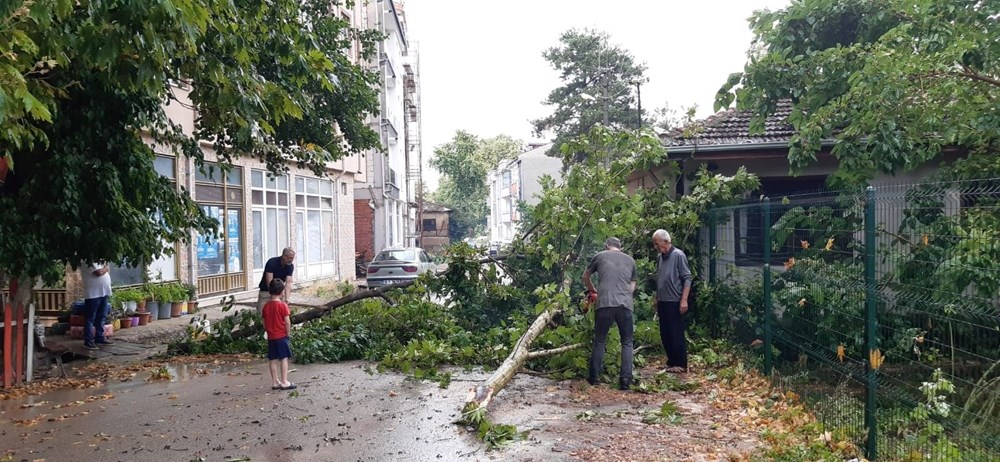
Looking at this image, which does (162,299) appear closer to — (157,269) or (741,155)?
(157,269)

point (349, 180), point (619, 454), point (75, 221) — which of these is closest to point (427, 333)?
point (75, 221)

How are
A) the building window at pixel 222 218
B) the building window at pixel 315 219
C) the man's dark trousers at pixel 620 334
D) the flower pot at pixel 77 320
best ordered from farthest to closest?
the building window at pixel 315 219 → the building window at pixel 222 218 → the flower pot at pixel 77 320 → the man's dark trousers at pixel 620 334

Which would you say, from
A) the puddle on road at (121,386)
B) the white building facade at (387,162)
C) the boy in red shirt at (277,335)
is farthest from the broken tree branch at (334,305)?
the white building facade at (387,162)

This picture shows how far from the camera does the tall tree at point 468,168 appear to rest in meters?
89.5

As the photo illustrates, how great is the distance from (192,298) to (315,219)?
10.1 metres

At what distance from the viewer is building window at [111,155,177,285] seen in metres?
16.9

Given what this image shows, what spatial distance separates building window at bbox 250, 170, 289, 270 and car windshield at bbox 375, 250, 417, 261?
2991 mm

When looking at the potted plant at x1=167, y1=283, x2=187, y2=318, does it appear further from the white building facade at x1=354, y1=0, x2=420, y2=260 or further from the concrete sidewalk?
the white building facade at x1=354, y1=0, x2=420, y2=260

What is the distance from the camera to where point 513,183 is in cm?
7169

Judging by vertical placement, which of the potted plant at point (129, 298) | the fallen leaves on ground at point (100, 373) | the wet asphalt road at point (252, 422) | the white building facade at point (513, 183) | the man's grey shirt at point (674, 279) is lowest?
the wet asphalt road at point (252, 422)

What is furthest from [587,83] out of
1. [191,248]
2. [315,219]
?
[191,248]

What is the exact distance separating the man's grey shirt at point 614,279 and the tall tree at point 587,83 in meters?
45.0

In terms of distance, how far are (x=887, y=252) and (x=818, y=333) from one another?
110cm

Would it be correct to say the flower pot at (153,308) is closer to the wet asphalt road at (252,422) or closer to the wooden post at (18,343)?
the wooden post at (18,343)
